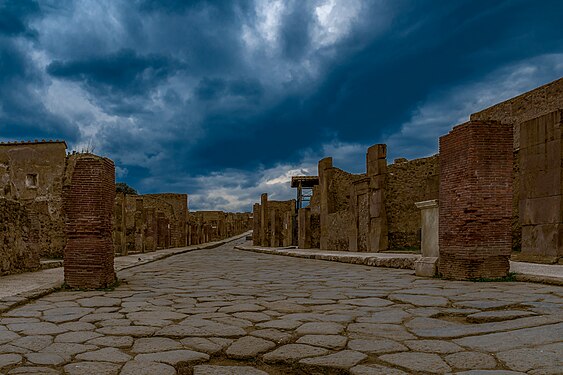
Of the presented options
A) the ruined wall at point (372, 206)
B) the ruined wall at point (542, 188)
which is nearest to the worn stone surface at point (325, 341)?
the ruined wall at point (542, 188)

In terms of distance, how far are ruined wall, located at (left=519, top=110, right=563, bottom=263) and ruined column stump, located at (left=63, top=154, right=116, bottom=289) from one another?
845 cm

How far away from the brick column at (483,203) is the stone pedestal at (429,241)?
1.82 ft

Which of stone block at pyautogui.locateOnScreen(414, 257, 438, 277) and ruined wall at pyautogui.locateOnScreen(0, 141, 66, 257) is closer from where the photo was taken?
stone block at pyautogui.locateOnScreen(414, 257, 438, 277)

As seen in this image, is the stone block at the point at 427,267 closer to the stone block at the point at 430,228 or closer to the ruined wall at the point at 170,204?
the stone block at the point at 430,228

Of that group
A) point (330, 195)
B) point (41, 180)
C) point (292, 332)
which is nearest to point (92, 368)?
point (292, 332)

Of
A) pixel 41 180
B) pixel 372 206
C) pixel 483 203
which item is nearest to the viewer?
pixel 483 203

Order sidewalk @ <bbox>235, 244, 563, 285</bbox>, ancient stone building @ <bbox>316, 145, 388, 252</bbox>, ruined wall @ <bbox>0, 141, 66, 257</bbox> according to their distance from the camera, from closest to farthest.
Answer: sidewalk @ <bbox>235, 244, 563, 285</bbox>
ancient stone building @ <bbox>316, 145, 388, 252</bbox>
ruined wall @ <bbox>0, 141, 66, 257</bbox>

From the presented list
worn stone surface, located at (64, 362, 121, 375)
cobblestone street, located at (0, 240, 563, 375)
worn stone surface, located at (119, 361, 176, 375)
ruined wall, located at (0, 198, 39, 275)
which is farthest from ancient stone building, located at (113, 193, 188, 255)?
worn stone surface, located at (119, 361, 176, 375)

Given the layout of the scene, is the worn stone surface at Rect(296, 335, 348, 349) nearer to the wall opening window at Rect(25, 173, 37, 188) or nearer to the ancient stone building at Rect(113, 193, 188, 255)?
the ancient stone building at Rect(113, 193, 188, 255)

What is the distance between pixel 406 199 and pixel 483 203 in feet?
30.1

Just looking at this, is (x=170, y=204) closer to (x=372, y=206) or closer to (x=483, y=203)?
(x=372, y=206)

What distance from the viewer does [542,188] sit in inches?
374

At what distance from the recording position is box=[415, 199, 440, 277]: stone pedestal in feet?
24.0

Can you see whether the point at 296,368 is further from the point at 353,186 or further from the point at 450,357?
the point at 353,186
